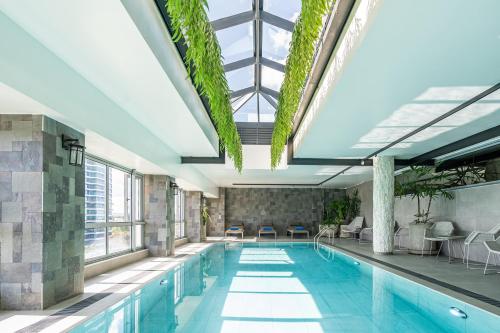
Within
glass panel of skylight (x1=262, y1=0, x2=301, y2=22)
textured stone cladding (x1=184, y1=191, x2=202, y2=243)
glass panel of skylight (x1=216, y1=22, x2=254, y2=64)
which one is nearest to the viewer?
glass panel of skylight (x1=262, y1=0, x2=301, y2=22)

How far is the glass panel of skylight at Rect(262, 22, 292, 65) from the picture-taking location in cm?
797

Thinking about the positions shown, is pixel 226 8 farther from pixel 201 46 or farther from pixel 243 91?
pixel 243 91

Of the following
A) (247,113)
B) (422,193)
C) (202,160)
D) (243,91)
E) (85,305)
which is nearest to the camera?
(85,305)

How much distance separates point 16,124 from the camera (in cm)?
467

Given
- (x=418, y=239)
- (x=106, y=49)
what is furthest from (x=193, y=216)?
(x=106, y=49)

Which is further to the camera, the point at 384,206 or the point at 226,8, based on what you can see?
the point at 384,206

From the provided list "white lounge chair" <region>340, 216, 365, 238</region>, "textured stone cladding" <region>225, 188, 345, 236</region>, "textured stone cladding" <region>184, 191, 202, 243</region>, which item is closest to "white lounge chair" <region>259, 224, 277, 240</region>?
"textured stone cladding" <region>225, 188, 345, 236</region>

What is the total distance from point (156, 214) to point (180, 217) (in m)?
5.48

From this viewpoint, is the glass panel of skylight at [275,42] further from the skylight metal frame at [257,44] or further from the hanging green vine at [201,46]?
the hanging green vine at [201,46]

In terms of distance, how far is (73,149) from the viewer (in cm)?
523

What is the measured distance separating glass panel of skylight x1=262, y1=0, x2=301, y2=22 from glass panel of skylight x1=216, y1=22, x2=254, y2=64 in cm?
64

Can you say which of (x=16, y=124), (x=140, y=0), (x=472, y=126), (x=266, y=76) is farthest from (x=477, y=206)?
(x=16, y=124)

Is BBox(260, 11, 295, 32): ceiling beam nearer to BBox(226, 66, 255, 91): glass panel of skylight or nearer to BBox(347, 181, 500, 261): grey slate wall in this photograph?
BBox(226, 66, 255, 91): glass panel of skylight

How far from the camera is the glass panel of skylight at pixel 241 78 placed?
9.98 meters
